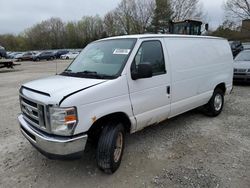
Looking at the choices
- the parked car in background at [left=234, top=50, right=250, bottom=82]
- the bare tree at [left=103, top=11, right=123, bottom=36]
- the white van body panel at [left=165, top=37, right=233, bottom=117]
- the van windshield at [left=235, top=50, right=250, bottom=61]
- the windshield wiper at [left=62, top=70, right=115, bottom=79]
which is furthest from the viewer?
the bare tree at [left=103, top=11, right=123, bottom=36]

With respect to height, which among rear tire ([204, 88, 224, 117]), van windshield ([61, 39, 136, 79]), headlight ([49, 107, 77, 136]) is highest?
van windshield ([61, 39, 136, 79])

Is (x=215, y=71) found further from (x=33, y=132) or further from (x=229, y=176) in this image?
(x=33, y=132)

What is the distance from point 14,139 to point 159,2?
49963 millimetres

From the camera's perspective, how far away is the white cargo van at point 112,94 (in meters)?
3.00

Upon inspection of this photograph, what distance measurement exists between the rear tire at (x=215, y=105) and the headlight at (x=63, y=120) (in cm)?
389

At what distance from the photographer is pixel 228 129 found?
5090 mm

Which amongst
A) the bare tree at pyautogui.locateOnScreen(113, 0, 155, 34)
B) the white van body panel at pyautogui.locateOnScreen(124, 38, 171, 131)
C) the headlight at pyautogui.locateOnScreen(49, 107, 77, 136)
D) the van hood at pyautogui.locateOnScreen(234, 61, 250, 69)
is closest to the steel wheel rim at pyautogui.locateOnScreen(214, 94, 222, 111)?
the white van body panel at pyautogui.locateOnScreen(124, 38, 171, 131)

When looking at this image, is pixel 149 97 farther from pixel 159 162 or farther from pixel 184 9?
pixel 184 9

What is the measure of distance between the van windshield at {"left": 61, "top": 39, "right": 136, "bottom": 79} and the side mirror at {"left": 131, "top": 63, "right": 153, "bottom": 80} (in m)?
0.24

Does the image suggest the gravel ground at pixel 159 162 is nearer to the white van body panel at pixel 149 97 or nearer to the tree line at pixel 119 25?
the white van body panel at pixel 149 97

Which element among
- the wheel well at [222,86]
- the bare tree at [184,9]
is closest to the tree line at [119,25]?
the bare tree at [184,9]

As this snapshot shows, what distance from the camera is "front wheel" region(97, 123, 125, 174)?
329 centimetres

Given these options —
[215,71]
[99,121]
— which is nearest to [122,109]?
[99,121]

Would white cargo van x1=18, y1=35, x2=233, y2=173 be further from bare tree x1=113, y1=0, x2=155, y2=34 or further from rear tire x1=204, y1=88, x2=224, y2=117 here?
bare tree x1=113, y1=0, x2=155, y2=34
